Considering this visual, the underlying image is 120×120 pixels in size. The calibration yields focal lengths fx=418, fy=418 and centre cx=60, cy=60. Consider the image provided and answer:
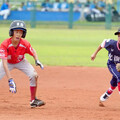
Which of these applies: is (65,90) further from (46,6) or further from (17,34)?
(46,6)

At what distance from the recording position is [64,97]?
9.11m

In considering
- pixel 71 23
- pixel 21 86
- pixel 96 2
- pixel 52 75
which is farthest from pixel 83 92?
pixel 96 2

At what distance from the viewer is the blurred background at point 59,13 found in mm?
31109

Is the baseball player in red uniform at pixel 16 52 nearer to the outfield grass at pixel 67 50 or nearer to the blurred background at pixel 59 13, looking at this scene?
the outfield grass at pixel 67 50

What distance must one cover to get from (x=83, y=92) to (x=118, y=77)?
8.00ft

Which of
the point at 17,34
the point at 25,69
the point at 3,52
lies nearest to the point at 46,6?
the point at 25,69

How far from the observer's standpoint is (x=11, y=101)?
845cm

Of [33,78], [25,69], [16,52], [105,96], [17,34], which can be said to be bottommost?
[105,96]

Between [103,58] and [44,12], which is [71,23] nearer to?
[44,12]

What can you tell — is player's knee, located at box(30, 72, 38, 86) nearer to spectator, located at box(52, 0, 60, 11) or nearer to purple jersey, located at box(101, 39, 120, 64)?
purple jersey, located at box(101, 39, 120, 64)

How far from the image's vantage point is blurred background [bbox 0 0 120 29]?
31109 millimetres

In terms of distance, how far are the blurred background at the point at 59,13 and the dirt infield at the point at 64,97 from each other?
1815cm

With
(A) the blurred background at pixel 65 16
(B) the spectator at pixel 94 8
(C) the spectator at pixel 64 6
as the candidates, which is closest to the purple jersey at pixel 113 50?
(A) the blurred background at pixel 65 16

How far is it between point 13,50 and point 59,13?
2427 centimetres
